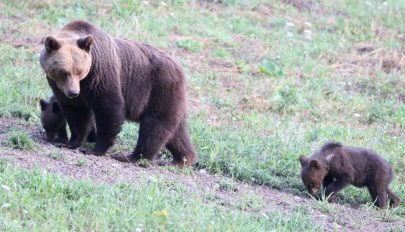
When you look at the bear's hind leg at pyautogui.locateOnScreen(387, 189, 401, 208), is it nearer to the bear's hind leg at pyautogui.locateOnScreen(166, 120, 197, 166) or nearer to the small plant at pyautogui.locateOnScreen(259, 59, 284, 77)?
the bear's hind leg at pyautogui.locateOnScreen(166, 120, 197, 166)

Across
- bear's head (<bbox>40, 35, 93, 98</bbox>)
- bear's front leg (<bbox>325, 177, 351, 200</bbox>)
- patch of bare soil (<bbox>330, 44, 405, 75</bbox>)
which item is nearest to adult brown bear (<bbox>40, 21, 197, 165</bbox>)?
bear's head (<bbox>40, 35, 93, 98</bbox>)

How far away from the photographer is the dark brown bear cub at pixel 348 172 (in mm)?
9422

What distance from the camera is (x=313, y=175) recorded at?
30.9ft

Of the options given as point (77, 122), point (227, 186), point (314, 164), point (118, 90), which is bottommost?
point (227, 186)

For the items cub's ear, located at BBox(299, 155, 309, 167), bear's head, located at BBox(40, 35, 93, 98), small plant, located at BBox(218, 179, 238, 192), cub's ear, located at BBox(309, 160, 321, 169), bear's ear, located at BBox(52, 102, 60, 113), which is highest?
bear's head, located at BBox(40, 35, 93, 98)

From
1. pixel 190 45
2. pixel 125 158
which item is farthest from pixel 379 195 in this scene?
pixel 190 45

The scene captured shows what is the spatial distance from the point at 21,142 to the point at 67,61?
99 cm

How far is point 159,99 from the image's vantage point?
30.8 ft

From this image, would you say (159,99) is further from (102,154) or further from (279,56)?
(279,56)

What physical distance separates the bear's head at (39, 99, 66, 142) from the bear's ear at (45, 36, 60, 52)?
1126 mm

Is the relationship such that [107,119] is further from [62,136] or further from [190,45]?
[190,45]

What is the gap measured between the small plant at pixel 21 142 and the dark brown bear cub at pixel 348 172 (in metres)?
2.98

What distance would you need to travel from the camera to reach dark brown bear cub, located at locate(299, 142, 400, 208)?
30.9 ft

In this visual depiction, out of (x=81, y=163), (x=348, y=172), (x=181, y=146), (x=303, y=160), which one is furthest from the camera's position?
(x=181, y=146)
